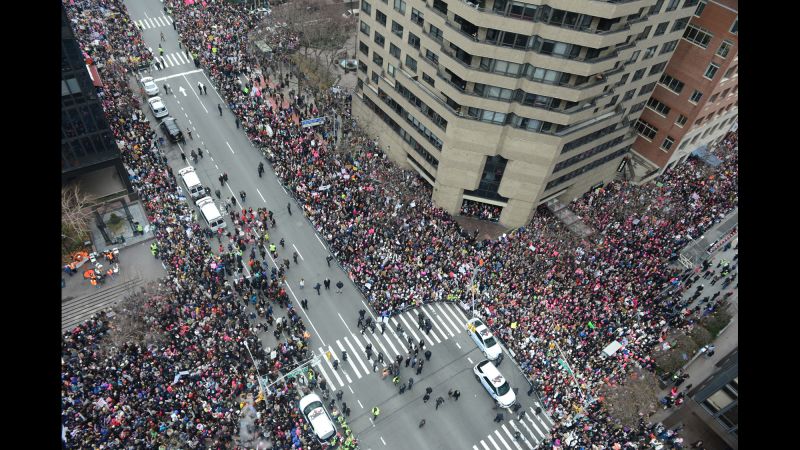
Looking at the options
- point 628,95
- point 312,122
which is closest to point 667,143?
point 628,95

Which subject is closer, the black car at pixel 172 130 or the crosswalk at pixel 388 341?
the crosswalk at pixel 388 341

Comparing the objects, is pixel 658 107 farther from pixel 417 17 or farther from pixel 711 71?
pixel 417 17

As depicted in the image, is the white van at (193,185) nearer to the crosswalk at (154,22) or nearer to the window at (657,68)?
the crosswalk at (154,22)

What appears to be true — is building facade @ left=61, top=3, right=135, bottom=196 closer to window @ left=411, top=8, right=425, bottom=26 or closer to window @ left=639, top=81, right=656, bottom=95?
window @ left=411, top=8, right=425, bottom=26

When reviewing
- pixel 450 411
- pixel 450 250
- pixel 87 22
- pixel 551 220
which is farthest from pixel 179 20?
pixel 450 411

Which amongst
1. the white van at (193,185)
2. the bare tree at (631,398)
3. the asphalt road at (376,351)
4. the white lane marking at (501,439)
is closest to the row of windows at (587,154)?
the asphalt road at (376,351)
